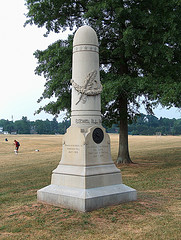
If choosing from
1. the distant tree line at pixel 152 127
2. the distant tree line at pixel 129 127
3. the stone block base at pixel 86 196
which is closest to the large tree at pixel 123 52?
the stone block base at pixel 86 196

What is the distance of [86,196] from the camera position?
6988 mm

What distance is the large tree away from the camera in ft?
46.5

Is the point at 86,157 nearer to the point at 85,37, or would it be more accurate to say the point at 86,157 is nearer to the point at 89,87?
the point at 89,87

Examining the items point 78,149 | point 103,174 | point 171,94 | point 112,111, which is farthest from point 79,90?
point 112,111

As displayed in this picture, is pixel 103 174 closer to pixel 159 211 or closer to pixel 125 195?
pixel 125 195

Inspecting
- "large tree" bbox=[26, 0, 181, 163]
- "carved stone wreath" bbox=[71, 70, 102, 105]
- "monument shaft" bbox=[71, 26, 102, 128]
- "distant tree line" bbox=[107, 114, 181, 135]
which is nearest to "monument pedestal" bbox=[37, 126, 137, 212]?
"monument shaft" bbox=[71, 26, 102, 128]

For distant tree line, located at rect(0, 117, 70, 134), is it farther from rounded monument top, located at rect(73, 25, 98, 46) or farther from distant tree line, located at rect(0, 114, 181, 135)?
rounded monument top, located at rect(73, 25, 98, 46)

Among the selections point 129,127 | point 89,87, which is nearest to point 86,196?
point 89,87

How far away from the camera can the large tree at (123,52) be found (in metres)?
14.2

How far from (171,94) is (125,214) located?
24.7 feet

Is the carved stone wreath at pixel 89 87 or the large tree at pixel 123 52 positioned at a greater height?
the large tree at pixel 123 52

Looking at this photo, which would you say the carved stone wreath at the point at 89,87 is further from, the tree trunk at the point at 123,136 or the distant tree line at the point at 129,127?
the distant tree line at the point at 129,127

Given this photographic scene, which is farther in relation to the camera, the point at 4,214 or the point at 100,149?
the point at 100,149

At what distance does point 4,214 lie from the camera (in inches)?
290
